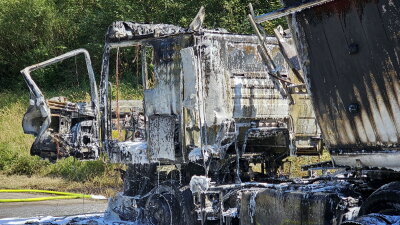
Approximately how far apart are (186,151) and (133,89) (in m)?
12.7

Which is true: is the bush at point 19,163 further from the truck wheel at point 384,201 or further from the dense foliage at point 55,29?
the truck wheel at point 384,201

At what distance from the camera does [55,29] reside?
104 ft

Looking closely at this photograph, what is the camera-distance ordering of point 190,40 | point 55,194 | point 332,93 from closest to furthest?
1. point 332,93
2. point 190,40
3. point 55,194

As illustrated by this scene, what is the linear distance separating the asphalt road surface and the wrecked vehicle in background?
6.77ft

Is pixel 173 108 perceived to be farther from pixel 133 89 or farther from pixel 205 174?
pixel 133 89

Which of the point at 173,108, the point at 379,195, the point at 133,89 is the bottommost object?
the point at 379,195

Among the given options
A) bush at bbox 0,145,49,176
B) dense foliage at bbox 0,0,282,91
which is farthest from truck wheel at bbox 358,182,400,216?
dense foliage at bbox 0,0,282,91

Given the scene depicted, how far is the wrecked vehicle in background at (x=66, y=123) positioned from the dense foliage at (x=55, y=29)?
51.3ft

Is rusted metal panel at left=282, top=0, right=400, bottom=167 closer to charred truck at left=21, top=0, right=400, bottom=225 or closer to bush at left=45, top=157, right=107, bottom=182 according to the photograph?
charred truck at left=21, top=0, right=400, bottom=225

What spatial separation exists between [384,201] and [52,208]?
8.36 meters

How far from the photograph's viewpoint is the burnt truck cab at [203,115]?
902 centimetres

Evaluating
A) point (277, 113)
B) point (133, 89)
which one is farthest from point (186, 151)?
point (133, 89)

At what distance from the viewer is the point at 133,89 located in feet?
71.3

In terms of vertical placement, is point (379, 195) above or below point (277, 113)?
below
